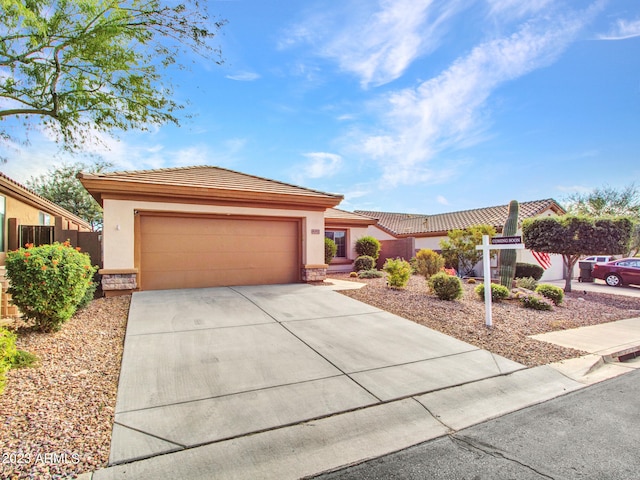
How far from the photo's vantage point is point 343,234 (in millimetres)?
19031

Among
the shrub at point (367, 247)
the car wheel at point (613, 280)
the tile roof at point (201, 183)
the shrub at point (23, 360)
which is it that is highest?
the tile roof at point (201, 183)

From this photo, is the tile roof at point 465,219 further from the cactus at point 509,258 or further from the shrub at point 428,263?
the cactus at point 509,258

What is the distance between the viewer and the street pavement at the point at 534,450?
280 centimetres

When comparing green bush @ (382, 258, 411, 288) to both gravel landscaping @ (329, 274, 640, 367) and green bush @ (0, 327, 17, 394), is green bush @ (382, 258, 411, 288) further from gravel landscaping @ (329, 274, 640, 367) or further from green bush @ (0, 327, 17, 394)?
green bush @ (0, 327, 17, 394)

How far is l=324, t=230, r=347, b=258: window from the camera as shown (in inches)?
734

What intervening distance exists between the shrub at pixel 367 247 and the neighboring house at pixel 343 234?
36 centimetres

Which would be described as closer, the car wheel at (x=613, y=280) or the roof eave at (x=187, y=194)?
the roof eave at (x=187, y=194)

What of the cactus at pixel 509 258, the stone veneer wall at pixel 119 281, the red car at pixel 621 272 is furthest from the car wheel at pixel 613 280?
the stone veneer wall at pixel 119 281

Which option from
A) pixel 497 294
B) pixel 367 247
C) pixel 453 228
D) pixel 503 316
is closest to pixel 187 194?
pixel 503 316

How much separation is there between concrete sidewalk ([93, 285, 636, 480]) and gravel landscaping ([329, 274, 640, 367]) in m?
0.57

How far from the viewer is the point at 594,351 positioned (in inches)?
241

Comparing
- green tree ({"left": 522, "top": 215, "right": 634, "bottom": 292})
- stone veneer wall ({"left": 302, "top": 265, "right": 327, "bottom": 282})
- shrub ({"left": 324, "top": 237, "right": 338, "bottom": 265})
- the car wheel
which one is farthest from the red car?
stone veneer wall ({"left": 302, "top": 265, "right": 327, "bottom": 282})

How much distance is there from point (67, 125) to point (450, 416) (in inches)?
519

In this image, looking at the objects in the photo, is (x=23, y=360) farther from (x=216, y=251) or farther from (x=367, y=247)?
(x=367, y=247)
